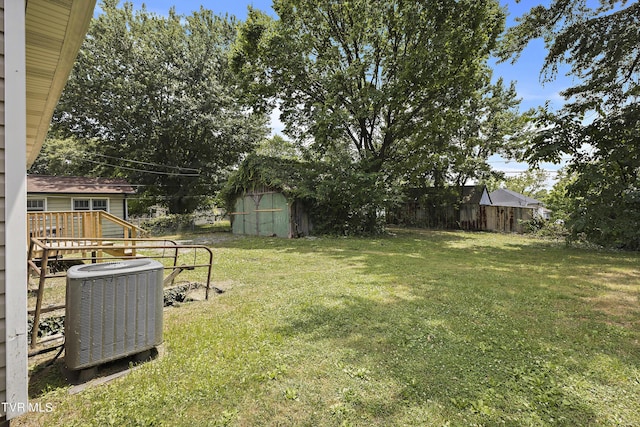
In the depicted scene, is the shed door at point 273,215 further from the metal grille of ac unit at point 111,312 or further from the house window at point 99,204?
the metal grille of ac unit at point 111,312

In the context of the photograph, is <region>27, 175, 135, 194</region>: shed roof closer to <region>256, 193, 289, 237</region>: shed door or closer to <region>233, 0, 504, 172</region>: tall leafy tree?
<region>256, 193, 289, 237</region>: shed door

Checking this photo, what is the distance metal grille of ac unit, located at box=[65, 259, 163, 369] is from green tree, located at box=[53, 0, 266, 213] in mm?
16888

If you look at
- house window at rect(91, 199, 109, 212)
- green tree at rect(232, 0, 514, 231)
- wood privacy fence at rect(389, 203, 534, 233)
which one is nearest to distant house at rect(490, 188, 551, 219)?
wood privacy fence at rect(389, 203, 534, 233)

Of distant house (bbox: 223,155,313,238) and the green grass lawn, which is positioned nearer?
the green grass lawn

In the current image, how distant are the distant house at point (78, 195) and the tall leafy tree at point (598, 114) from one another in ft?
61.9

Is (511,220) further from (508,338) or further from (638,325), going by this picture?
(508,338)

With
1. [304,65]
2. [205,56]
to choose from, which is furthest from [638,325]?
[205,56]

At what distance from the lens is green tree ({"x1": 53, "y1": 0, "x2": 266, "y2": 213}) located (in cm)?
1859

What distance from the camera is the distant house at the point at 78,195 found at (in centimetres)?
1378

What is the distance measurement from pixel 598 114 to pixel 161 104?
891 inches

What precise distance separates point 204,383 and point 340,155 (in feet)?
43.0

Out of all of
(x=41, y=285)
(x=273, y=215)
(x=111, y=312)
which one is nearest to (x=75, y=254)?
(x=41, y=285)

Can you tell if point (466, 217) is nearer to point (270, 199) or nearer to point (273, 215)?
point (273, 215)

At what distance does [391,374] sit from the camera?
8.55ft
